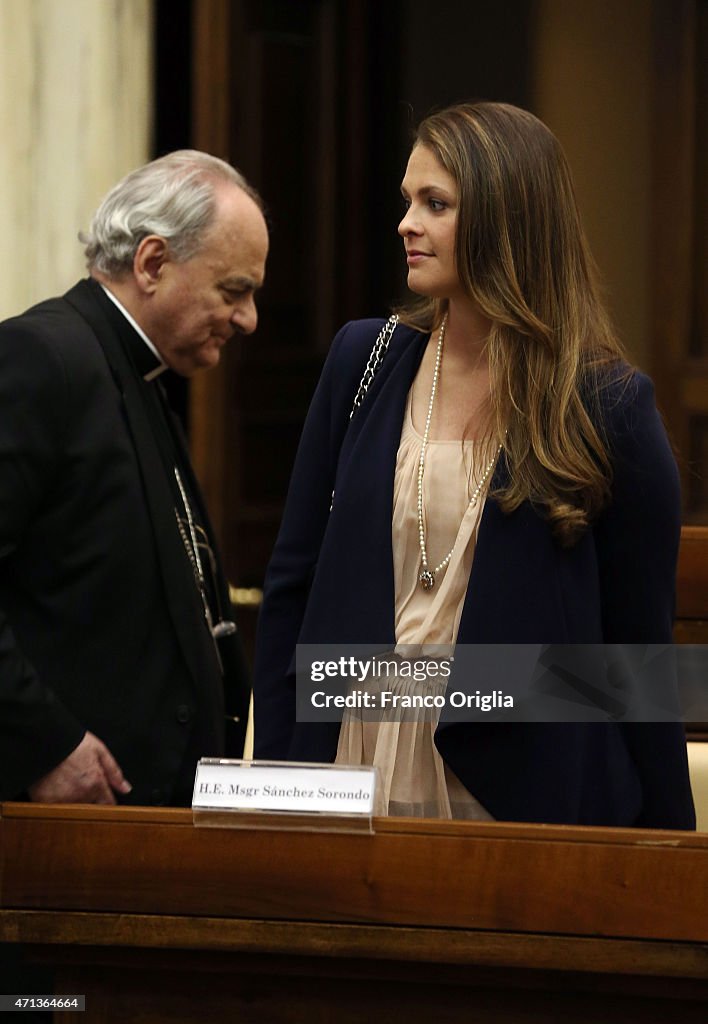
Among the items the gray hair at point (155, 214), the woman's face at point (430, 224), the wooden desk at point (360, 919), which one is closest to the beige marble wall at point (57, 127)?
the gray hair at point (155, 214)

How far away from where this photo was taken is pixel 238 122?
5.27 m

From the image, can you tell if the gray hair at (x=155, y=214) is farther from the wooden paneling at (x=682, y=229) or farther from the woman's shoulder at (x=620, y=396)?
the wooden paneling at (x=682, y=229)

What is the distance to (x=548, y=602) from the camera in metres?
1.92

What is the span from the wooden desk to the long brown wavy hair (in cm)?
54

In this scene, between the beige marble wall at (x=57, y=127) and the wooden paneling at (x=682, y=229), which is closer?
the beige marble wall at (x=57, y=127)

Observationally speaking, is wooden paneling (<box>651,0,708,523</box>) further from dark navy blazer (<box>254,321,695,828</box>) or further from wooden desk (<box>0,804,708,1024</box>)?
wooden desk (<box>0,804,708,1024</box>)

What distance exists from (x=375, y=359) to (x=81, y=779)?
78 centimetres

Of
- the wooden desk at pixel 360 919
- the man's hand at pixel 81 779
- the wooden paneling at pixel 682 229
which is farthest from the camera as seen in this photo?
the wooden paneling at pixel 682 229

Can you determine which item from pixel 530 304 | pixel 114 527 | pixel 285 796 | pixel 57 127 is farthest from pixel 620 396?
pixel 57 127

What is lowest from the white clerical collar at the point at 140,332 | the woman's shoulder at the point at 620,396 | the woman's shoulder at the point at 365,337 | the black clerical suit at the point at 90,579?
the black clerical suit at the point at 90,579

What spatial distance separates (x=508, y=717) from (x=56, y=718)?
0.73 m

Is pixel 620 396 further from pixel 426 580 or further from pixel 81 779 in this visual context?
pixel 81 779

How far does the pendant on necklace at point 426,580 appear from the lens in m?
1.97

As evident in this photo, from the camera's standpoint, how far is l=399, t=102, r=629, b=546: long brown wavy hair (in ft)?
6.31
